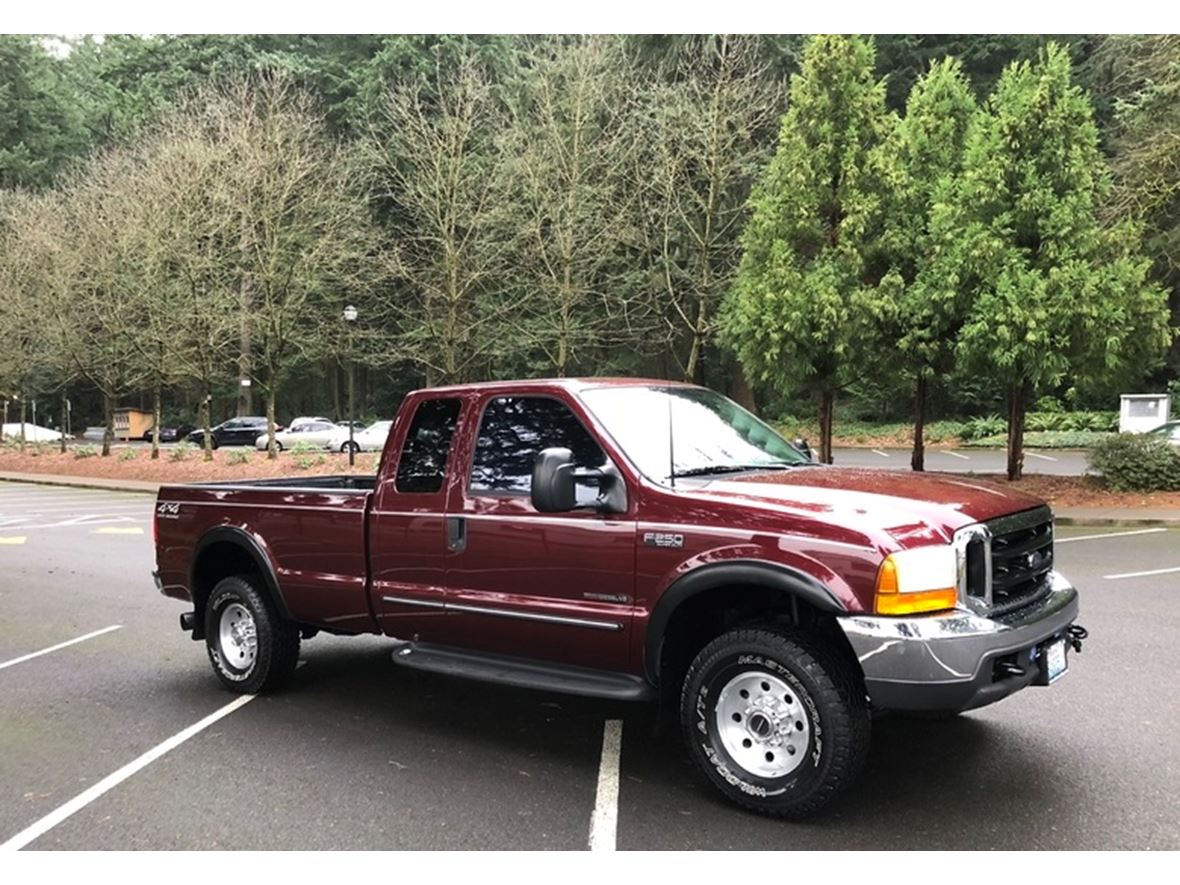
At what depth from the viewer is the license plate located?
13.9 ft

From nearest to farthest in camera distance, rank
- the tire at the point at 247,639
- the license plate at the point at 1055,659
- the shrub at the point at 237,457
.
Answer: the license plate at the point at 1055,659 < the tire at the point at 247,639 < the shrub at the point at 237,457

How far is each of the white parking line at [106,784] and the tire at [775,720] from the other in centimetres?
282

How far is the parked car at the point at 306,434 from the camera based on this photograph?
36.4 metres

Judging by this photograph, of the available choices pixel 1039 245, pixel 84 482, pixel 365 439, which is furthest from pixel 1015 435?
pixel 84 482

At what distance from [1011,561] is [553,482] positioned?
211cm

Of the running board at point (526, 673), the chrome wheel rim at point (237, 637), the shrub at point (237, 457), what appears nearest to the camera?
the running board at point (526, 673)

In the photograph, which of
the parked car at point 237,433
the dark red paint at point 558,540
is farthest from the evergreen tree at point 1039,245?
the parked car at point 237,433

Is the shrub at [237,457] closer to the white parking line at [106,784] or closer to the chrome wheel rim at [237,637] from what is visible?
the chrome wheel rim at [237,637]

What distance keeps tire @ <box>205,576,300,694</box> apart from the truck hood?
3.20 meters

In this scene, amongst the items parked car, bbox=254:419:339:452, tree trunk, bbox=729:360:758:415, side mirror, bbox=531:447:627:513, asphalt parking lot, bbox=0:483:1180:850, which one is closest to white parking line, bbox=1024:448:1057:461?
tree trunk, bbox=729:360:758:415

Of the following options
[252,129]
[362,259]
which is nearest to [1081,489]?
A: [362,259]

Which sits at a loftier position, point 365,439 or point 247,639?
point 365,439

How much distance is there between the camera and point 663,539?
439 centimetres

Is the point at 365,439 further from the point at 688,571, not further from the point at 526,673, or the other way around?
the point at 688,571
